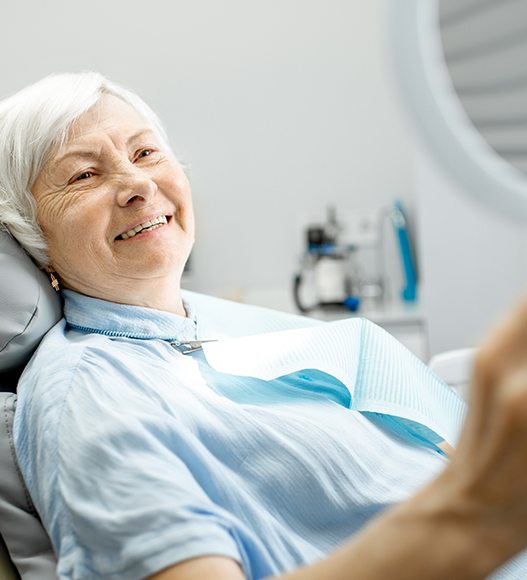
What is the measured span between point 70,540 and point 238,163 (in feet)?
9.58

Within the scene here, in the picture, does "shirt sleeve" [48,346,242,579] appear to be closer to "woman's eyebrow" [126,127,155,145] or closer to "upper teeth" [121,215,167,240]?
"upper teeth" [121,215,167,240]

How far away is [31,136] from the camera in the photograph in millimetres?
1204

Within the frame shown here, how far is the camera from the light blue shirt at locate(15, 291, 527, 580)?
2.63 ft

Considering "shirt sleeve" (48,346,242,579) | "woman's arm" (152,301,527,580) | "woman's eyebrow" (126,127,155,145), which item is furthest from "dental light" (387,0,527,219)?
"woman's eyebrow" (126,127,155,145)

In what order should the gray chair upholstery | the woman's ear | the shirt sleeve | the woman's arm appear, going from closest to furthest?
the woman's arm, the shirt sleeve, the gray chair upholstery, the woman's ear

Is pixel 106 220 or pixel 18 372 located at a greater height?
pixel 106 220

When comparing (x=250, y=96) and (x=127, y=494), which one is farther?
(x=250, y=96)

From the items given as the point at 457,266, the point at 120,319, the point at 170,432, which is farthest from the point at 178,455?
the point at 457,266

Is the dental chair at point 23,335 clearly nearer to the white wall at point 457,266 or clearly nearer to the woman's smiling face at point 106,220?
the woman's smiling face at point 106,220

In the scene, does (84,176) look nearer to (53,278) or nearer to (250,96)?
(53,278)

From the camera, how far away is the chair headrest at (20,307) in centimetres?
115

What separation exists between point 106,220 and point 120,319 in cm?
15

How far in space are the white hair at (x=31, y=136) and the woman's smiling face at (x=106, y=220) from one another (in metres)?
0.01

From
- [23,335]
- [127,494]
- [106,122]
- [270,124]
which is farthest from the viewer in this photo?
[270,124]
